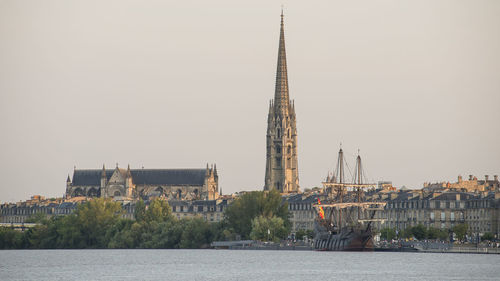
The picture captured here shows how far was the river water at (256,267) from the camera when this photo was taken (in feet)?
370

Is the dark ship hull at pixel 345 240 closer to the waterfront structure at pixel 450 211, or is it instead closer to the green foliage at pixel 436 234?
the waterfront structure at pixel 450 211

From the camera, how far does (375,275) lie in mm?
112500

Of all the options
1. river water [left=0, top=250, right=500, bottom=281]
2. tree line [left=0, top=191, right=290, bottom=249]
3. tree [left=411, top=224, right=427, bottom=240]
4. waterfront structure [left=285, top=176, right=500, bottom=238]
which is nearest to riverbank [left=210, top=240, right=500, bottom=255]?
tree line [left=0, top=191, right=290, bottom=249]

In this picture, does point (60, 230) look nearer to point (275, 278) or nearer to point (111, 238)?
point (111, 238)

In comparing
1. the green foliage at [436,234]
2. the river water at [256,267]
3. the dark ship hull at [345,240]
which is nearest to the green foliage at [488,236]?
the green foliage at [436,234]

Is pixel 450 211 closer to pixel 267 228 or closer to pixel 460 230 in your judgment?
pixel 460 230

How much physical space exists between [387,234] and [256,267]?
56.9 meters

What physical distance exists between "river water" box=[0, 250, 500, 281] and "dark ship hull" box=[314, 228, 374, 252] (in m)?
4.03

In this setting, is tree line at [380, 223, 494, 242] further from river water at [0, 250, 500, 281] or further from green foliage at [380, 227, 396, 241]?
river water at [0, 250, 500, 281]

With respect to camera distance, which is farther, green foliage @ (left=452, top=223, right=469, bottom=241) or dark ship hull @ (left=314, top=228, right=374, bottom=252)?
green foliage @ (left=452, top=223, right=469, bottom=241)

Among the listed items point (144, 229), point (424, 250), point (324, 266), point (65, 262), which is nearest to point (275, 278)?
point (324, 266)

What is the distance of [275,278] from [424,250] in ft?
169

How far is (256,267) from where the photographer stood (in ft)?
420

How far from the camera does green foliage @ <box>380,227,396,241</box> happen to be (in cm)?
18075
